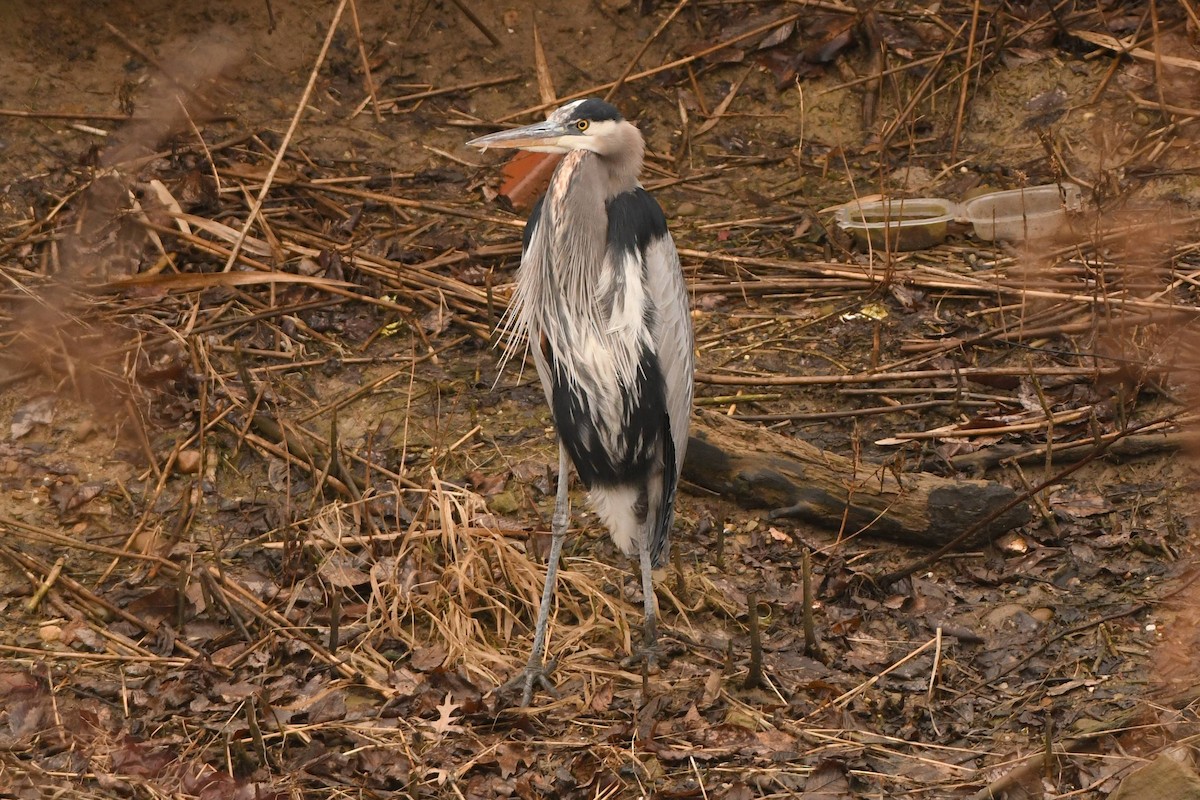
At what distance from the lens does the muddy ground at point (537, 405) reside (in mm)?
3912

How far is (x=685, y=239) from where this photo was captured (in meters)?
6.68

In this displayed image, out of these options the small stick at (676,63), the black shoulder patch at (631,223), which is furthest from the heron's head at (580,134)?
the small stick at (676,63)

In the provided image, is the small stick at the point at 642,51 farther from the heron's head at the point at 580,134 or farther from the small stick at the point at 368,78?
the heron's head at the point at 580,134

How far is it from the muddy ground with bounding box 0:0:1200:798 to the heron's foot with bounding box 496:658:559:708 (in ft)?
0.21

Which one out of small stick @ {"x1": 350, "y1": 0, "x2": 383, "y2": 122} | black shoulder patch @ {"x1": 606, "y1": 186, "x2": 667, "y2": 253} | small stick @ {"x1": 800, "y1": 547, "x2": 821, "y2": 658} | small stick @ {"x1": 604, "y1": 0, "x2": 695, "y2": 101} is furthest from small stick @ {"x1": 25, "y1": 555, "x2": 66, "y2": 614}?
small stick @ {"x1": 604, "y1": 0, "x2": 695, "y2": 101}

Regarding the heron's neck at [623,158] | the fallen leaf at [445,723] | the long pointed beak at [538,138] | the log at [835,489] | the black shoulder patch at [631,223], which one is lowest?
the fallen leaf at [445,723]

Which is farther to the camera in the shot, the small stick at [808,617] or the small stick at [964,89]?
the small stick at [964,89]

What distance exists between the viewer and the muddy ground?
3.91 meters

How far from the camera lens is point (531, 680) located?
4.19m

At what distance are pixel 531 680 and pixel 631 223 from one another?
1.48 m

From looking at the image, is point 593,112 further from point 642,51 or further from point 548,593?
point 642,51

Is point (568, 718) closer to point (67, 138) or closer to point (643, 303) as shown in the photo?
point (643, 303)

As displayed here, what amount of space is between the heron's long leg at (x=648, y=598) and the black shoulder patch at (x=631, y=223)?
972mm

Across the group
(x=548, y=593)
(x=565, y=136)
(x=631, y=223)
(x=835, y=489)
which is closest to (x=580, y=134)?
(x=565, y=136)
